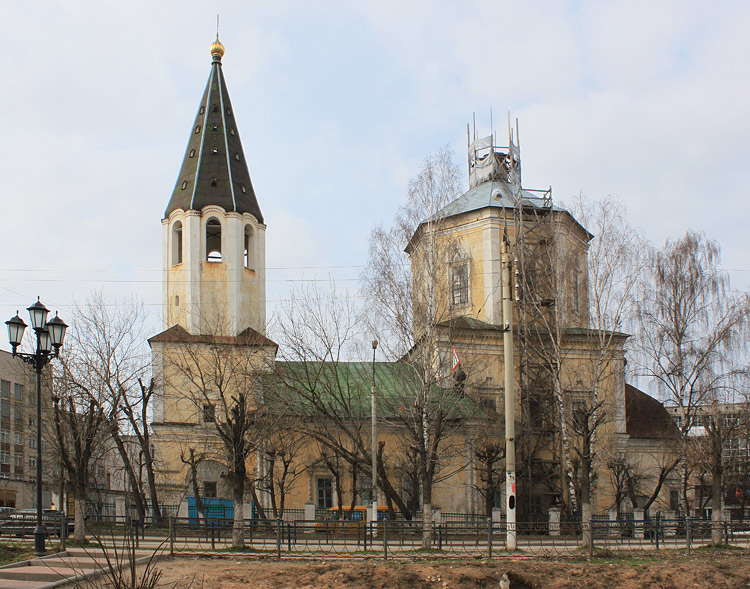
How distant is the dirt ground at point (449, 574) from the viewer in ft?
52.6

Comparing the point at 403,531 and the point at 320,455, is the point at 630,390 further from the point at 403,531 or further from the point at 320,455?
the point at 403,531

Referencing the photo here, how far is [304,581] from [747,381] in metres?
26.3

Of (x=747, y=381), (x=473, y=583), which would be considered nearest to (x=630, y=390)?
(x=747, y=381)

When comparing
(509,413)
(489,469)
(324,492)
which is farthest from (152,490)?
(509,413)

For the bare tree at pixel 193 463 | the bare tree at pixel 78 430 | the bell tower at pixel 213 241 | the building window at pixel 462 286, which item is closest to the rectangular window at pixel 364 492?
the bare tree at pixel 193 463

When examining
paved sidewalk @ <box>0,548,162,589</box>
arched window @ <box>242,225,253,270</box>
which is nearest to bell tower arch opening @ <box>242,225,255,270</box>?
arched window @ <box>242,225,253,270</box>

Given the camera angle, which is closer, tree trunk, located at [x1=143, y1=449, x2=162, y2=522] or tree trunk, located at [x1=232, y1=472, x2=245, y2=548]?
tree trunk, located at [x1=232, y1=472, x2=245, y2=548]

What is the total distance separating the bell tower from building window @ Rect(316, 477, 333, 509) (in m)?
8.14

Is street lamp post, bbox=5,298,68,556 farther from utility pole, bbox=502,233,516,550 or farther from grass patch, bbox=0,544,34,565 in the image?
utility pole, bbox=502,233,516,550

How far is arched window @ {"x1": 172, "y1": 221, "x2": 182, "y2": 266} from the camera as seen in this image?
1677 inches

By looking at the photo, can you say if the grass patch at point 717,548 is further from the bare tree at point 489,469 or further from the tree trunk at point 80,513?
the tree trunk at point 80,513

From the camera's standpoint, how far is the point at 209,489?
40375mm

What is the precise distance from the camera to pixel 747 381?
3578 cm

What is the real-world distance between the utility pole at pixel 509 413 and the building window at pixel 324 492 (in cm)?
1950
